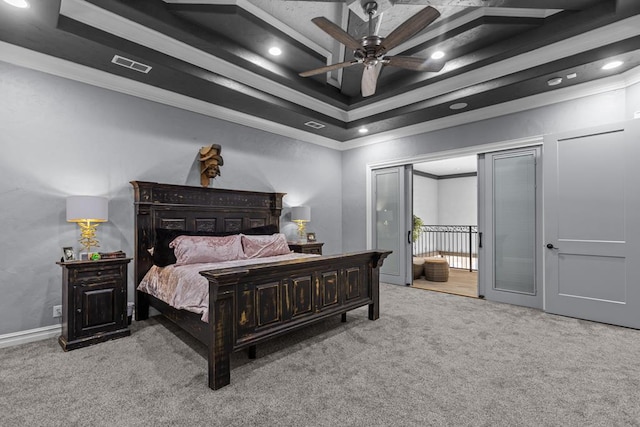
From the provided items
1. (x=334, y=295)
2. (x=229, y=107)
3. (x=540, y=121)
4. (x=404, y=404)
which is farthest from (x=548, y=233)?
(x=229, y=107)

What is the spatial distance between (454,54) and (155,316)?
5027 millimetres

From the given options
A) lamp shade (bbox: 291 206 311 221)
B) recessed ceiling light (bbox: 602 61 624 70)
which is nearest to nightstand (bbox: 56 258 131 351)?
lamp shade (bbox: 291 206 311 221)

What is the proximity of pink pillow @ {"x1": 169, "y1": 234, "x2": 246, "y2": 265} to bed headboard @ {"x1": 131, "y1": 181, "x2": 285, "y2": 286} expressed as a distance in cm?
49

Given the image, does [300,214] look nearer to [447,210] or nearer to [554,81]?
[554,81]

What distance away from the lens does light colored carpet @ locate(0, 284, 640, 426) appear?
1896 millimetres

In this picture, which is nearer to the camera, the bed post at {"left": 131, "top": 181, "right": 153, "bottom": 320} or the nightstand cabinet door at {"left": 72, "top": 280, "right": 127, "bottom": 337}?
the nightstand cabinet door at {"left": 72, "top": 280, "right": 127, "bottom": 337}

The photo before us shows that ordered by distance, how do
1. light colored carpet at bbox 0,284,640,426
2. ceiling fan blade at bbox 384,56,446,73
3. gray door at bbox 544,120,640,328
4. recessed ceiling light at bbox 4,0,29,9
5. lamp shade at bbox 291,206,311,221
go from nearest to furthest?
1. light colored carpet at bbox 0,284,640,426
2. recessed ceiling light at bbox 4,0,29,9
3. ceiling fan blade at bbox 384,56,446,73
4. gray door at bbox 544,120,640,328
5. lamp shade at bbox 291,206,311,221

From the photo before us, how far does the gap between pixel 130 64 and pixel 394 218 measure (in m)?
4.68

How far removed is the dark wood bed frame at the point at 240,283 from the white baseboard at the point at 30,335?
75 cm

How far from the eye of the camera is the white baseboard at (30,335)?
2.93m

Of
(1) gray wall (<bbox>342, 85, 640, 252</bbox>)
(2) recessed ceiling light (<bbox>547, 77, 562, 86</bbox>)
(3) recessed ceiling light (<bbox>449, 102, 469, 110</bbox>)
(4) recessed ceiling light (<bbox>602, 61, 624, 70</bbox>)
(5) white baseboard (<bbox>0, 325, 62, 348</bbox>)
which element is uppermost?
(4) recessed ceiling light (<bbox>602, 61, 624, 70</bbox>)

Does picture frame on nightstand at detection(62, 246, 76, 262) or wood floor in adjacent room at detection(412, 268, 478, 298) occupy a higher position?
picture frame on nightstand at detection(62, 246, 76, 262)

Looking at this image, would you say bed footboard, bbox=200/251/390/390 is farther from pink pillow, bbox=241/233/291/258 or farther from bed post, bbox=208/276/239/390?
pink pillow, bbox=241/233/291/258

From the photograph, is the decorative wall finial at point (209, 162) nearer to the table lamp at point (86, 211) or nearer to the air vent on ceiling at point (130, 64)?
the air vent on ceiling at point (130, 64)
